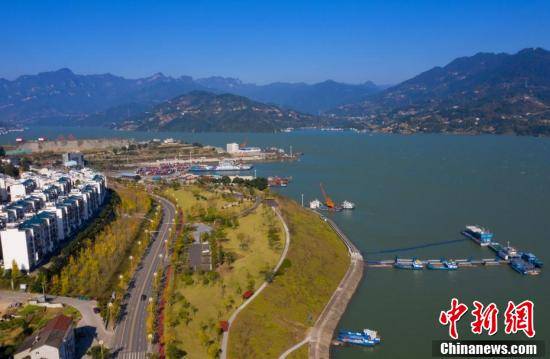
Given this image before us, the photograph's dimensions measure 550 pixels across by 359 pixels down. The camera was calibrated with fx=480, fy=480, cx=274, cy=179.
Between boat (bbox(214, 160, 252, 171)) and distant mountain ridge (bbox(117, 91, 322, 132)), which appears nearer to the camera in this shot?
boat (bbox(214, 160, 252, 171))

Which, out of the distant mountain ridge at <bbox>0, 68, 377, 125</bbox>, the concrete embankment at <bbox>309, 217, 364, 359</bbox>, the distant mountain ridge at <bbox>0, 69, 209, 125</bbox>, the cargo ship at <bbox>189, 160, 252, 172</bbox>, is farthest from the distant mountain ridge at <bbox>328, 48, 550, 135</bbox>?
the distant mountain ridge at <bbox>0, 69, 209, 125</bbox>

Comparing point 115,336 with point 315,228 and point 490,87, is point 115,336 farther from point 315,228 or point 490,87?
point 490,87

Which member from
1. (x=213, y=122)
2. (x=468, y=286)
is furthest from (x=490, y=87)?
(x=468, y=286)

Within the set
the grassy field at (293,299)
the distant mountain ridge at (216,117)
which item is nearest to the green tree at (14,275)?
the grassy field at (293,299)

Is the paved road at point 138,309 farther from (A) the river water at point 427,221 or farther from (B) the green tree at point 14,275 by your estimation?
(A) the river water at point 427,221

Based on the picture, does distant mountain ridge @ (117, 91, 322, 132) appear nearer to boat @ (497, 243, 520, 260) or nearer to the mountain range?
the mountain range
